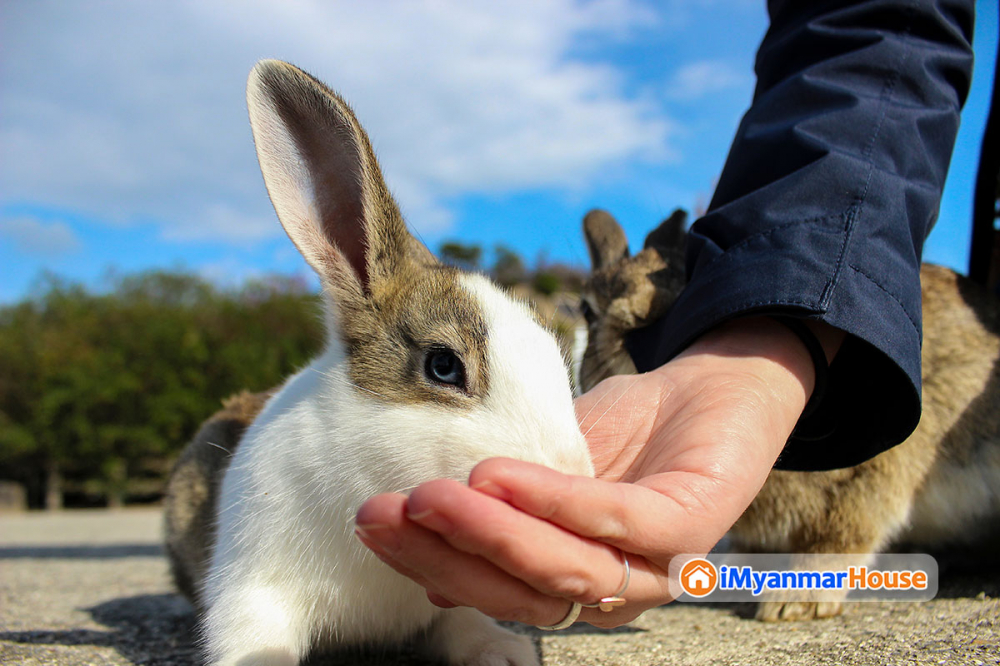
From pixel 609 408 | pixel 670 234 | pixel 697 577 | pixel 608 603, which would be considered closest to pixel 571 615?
pixel 608 603

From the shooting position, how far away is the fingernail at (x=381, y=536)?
149 cm

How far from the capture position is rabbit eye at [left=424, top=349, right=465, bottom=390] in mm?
2064

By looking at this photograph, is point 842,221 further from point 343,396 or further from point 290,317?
point 290,317

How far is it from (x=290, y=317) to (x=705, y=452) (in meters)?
12.5

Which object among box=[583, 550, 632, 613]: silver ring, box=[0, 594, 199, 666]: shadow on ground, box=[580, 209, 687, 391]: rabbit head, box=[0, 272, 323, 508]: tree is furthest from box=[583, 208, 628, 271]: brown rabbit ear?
box=[0, 272, 323, 508]: tree

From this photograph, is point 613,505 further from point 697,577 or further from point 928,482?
point 928,482

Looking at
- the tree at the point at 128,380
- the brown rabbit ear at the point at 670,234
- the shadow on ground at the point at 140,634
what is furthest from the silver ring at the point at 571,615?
the tree at the point at 128,380

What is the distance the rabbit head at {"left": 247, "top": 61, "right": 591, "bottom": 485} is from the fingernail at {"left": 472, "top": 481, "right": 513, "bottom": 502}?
1.02 feet

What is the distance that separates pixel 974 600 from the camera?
3.13 metres

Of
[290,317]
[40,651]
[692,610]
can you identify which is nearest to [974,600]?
[692,610]

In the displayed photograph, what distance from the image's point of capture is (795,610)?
316 centimetres

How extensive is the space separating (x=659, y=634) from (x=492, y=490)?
5.42 ft

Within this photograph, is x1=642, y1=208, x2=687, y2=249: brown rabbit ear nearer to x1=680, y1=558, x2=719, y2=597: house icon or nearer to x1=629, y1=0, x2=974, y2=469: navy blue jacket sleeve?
x1=629, y1=0, x2=974, y2=469: navy blue jacket sleeve

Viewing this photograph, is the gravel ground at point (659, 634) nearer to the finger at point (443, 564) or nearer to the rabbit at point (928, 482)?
the rabbit at point (928, 482)
